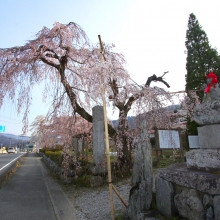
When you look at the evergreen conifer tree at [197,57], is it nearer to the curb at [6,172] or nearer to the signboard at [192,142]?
the signboard at [192,142]

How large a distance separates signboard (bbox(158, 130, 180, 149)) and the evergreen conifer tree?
714cm

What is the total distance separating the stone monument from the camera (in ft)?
7.85

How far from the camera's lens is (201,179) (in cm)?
251

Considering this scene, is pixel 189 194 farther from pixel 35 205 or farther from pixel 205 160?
pixel 35 205

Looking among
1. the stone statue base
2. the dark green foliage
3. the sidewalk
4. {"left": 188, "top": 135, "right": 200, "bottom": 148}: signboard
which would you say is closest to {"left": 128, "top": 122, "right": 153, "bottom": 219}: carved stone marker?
the stone statue base

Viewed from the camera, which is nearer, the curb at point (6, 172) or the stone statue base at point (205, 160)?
the stone statue base at point (205, 160)

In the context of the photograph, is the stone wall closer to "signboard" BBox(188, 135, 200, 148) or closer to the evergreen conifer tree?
"signboard" BBox(188, 135, 200, 148)

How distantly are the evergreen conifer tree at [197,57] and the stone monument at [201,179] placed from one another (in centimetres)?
1189

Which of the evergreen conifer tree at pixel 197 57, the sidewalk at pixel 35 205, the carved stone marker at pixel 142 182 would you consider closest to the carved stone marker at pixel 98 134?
the sidewalk at pixel 35 205

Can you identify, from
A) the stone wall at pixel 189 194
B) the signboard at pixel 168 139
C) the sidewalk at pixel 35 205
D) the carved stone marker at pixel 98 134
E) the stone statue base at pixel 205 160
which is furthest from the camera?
the carved stone marker at pixel 98 134

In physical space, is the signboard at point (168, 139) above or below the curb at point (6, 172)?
above

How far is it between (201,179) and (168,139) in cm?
507

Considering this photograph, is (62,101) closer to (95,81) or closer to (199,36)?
(95,81)

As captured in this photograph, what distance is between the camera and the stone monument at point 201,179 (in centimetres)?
239
